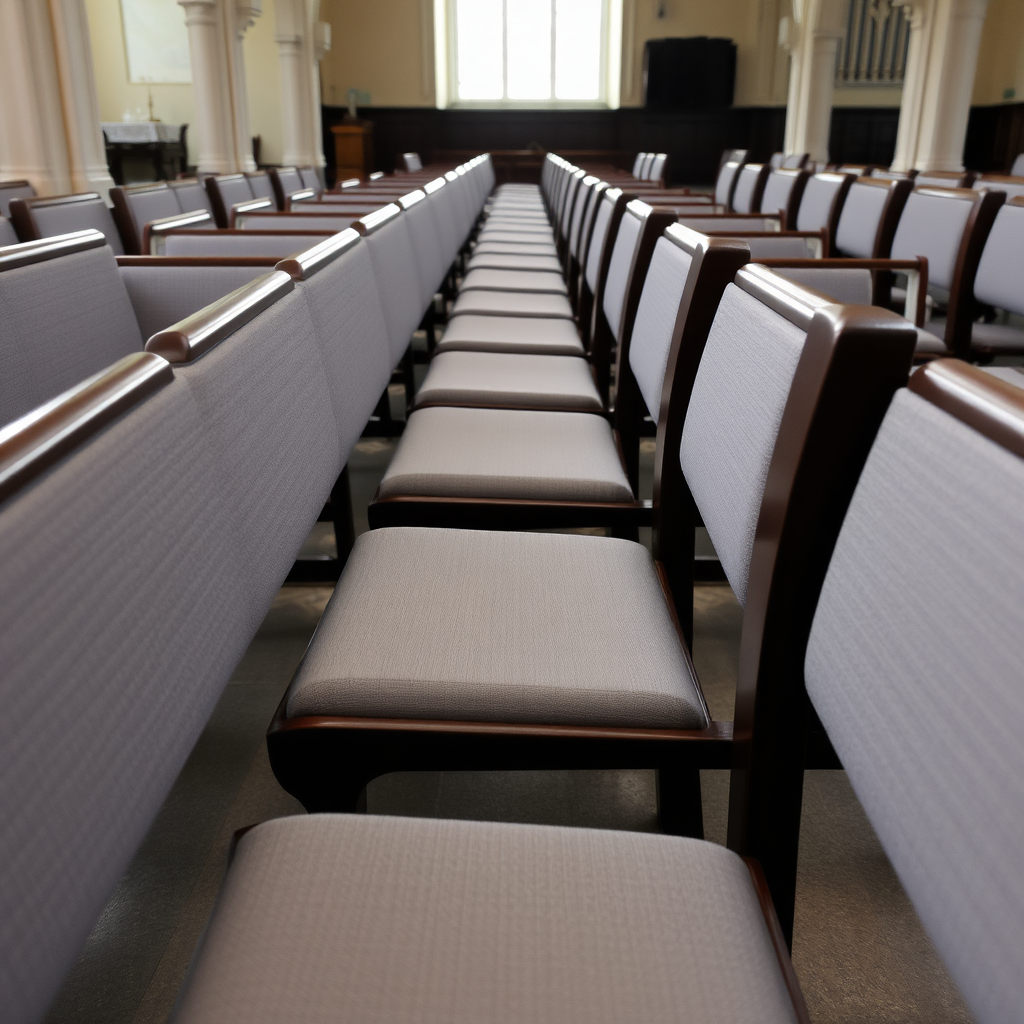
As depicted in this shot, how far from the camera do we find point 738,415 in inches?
39.5

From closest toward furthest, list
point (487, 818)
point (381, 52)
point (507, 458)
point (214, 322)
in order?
1. point (214, 322)
2. point (487, 818)
3. point (507, 458)
4. point (381, 52)

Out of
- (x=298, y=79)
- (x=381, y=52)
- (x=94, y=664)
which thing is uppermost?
(x=381, y=52)

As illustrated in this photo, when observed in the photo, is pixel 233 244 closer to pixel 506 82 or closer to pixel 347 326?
pixel 347 326

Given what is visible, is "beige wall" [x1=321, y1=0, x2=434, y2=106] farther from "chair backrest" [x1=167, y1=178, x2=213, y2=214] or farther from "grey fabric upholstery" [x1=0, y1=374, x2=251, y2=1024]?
"grey fabric upholstery" [x1=0, y1=374, x2=251, y2=1024]

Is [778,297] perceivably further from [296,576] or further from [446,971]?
[296,576]

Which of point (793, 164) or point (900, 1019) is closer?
point (900, 1019)

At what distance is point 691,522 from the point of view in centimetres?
137

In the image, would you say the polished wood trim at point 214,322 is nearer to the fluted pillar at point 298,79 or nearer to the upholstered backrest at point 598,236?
the upholstered backrest at point 598,236

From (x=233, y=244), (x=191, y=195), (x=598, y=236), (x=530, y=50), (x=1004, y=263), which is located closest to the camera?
(x=233, y=244)

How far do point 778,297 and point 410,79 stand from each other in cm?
1494

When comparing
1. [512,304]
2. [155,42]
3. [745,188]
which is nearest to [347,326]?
[512,304]

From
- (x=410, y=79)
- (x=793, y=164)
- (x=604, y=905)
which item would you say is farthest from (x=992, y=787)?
(x=410, y=79)

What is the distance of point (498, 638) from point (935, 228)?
2553 mm

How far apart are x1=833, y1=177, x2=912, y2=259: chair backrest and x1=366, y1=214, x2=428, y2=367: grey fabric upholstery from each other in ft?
5.43
